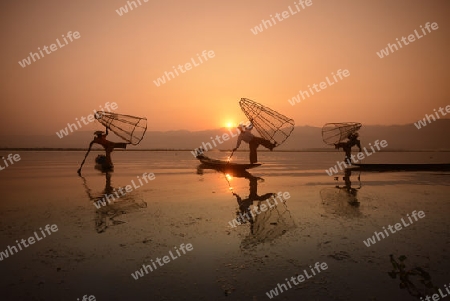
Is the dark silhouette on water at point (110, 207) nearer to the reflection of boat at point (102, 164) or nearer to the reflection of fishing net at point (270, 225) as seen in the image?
the reflection of fishing net at point (270, 225)

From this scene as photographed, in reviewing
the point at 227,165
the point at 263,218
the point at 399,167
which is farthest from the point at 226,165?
the point at 399,167

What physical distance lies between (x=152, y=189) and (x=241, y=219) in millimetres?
9325

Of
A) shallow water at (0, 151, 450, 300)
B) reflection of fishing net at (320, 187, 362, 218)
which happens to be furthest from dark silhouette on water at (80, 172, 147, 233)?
reflection of fishing net at (320, 187, 362, 218)

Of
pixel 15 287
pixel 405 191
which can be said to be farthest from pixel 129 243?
pixel 405 191

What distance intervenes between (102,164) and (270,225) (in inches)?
1270

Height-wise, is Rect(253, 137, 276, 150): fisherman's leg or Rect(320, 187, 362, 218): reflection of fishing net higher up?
Rect(253, 137, 276, 150): fisherman's leg

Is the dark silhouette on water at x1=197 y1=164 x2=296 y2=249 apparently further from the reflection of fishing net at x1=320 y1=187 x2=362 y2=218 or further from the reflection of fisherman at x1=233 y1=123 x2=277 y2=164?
the reflection of fisherman at x1=233 y1=123 x2=277 y2=164

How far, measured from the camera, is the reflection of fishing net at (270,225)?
779cm

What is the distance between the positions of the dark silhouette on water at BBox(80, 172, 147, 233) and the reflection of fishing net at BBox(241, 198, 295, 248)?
4882 millimetres

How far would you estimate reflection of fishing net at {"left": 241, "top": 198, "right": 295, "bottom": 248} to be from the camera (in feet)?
25.6

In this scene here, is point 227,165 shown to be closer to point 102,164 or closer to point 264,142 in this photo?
point 264,142

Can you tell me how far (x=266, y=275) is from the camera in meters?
5.58

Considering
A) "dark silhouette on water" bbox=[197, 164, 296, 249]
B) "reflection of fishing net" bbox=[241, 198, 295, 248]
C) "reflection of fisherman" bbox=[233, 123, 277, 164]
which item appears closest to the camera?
"reflection of fishing net" bbox=[241, 198, 295, 248]

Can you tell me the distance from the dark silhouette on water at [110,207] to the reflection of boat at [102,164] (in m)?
15.3
